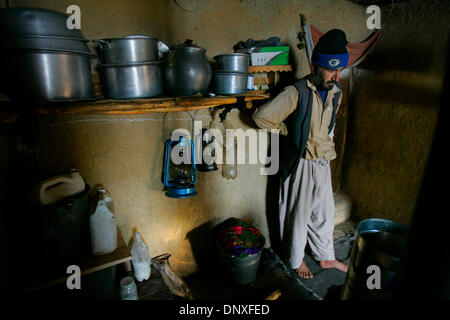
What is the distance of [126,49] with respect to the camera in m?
1.46

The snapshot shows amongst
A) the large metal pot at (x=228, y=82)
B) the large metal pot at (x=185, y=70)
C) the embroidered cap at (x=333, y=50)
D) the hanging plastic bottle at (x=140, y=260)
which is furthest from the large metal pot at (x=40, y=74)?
the embroidered cap at (x=333, y=50)

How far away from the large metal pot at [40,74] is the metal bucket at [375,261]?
1.58 meters

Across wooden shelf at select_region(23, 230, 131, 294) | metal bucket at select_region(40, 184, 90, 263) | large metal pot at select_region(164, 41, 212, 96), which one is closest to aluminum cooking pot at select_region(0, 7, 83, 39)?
large metal pot at select_region(164, 41, 212, 96)

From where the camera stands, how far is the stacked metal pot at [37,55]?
1.15 metres

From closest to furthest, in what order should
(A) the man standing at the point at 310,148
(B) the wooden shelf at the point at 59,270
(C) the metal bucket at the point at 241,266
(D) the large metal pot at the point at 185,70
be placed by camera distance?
(B) the wooden shelf at the point at 59,270
(D) the large metal pot at the point at 185,70
(A) the man standing at the point at 310,148
(C) the metal bucket at the point at 241,266

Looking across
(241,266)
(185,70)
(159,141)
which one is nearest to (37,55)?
(185,70)

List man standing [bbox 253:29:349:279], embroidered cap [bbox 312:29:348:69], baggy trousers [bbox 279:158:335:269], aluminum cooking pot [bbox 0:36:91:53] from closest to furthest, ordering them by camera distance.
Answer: aluminum cooking pot [bbox 0:36:91:53], embroidered cap [bbox 312:29:348:69], man standing [bbox 253:29:349:279], baggy trousers [bbox 279:158:335:269]

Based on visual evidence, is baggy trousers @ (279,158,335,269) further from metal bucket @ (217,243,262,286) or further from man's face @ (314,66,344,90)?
man's face @ (314,66,344,90)

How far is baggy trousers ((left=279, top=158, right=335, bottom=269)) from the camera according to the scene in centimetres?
271

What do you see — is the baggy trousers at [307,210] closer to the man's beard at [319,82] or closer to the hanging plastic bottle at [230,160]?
the hanging plastic bottle at [230,160]
